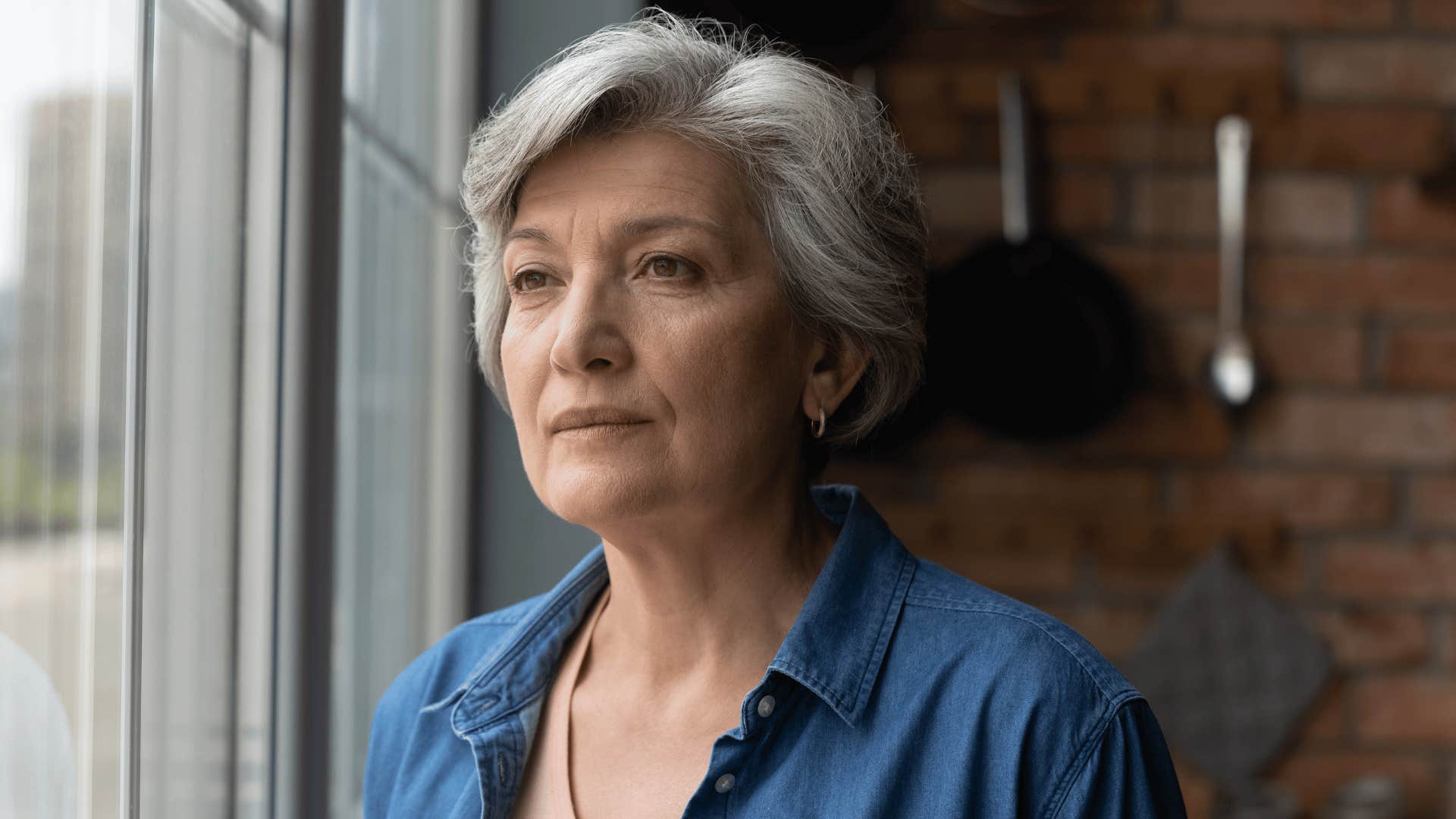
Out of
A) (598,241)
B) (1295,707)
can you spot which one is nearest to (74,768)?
(598,241)

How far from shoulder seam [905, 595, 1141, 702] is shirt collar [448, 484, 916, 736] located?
0.06ft

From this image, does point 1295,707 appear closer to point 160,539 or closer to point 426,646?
point 426,646

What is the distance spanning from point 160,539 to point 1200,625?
1753 mm

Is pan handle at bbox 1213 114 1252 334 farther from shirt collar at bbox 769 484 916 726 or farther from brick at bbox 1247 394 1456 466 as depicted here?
shirt collar at bbox 769 484 916 726

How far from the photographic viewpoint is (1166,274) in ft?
7.04

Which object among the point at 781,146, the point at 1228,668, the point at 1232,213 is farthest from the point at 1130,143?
the point at 781,146

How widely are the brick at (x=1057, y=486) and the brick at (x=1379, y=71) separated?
707 millimetres

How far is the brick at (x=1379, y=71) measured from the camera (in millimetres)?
2141

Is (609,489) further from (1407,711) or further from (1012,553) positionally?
(1407,711)

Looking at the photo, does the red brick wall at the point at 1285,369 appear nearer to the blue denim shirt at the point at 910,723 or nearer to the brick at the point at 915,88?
the brick at the point at 915,88

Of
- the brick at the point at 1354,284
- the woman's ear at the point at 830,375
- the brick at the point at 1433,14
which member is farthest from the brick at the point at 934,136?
the woman's ear at the point at 830,375

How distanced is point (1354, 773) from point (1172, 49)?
1.23 m

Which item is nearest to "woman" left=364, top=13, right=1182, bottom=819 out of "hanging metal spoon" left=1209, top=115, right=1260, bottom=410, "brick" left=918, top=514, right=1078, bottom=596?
"brick" left=918, top=514, right=1078, bottom=596

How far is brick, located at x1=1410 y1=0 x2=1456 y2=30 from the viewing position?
7.04 feet
